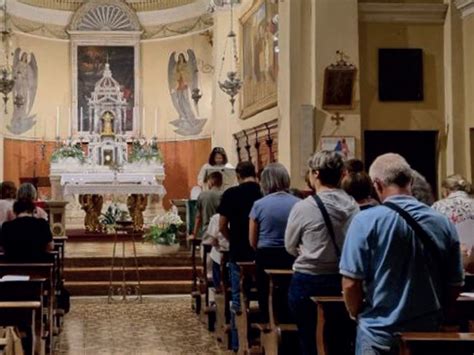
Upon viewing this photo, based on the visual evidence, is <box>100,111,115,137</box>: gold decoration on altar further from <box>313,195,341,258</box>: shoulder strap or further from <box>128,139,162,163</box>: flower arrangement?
<box>313,195,341,258</box>: shoulder strap

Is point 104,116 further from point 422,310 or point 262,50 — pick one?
point 422,310

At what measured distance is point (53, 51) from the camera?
20.3 meters

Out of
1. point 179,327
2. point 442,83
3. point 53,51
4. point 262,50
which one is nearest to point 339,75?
point 442,83

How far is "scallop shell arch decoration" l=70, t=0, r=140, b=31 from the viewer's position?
20469 mm

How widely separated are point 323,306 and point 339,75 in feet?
24.4

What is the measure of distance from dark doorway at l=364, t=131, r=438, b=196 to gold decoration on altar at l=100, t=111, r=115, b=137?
28.0ft

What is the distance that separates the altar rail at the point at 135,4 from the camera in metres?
20.0

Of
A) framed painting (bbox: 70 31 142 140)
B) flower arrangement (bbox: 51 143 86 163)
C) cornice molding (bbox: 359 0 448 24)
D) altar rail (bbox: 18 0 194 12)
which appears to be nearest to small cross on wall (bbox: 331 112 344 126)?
cornice molding (bbox: 359 0 448 24)

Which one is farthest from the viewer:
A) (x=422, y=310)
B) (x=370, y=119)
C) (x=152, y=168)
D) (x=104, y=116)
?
(x=104, y=116)

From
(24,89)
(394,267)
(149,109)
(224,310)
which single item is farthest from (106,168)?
(394,267)

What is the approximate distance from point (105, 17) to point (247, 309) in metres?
15.5

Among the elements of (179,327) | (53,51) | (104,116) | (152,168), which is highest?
(53,51)

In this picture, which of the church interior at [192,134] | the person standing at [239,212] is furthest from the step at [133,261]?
the person standing at [239,212]

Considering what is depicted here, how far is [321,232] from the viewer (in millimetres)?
4418
